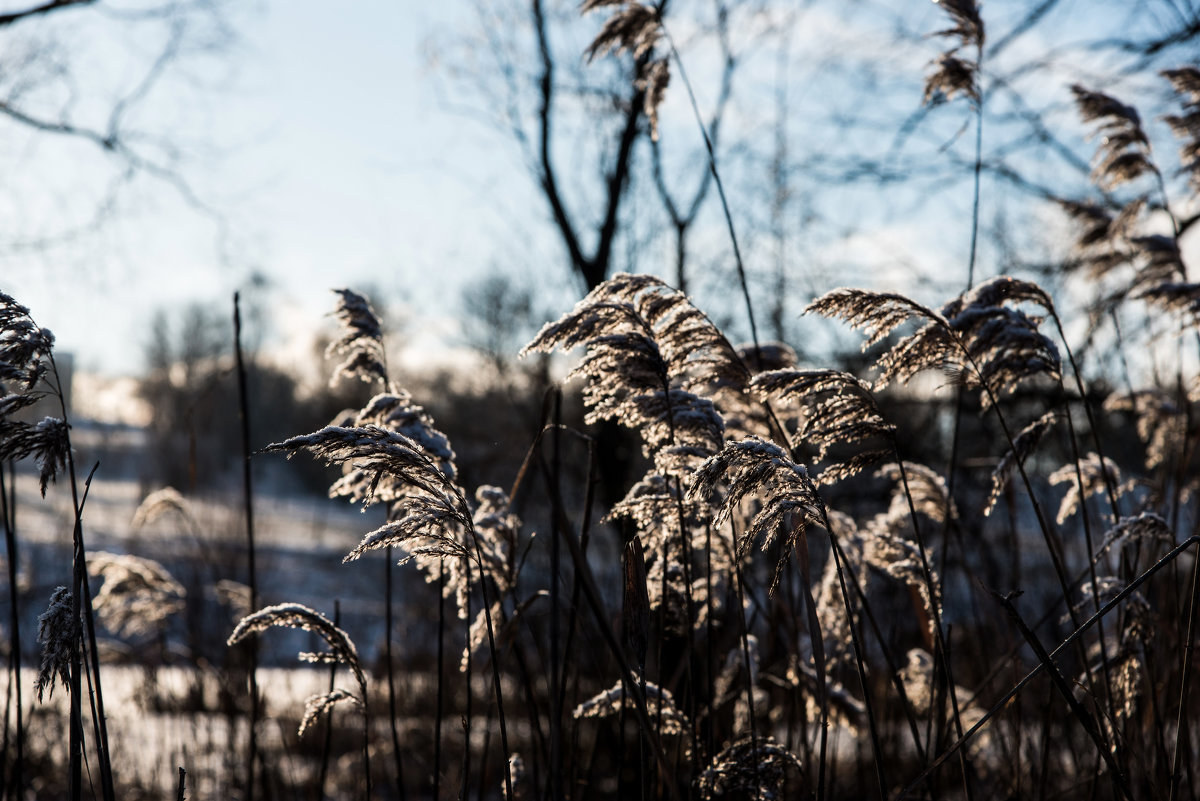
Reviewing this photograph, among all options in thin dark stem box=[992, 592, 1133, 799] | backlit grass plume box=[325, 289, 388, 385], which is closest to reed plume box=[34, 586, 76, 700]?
backlit grass plume box=[325, 289, 388, 385]

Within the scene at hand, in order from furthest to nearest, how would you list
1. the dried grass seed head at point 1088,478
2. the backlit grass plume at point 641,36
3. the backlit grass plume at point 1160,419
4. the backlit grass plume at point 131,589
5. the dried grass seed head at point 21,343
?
the backlit grass plume at point 1160,419
the backlit grass plume at point 131,589
the backlit grass plume at point 641,36
the dried grass seed head at point 1088,478
the dried grass seed head at point 21,343

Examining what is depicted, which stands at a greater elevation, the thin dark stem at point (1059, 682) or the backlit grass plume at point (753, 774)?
the thin dark stem at point (1059, 682)

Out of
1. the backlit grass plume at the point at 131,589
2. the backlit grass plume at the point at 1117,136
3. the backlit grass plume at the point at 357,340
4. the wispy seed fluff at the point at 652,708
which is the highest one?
the backlit grass plume at the point at 1117,136

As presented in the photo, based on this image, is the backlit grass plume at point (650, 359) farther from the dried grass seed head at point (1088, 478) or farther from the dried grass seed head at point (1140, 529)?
the dried grass seed head at point (1088, 478)

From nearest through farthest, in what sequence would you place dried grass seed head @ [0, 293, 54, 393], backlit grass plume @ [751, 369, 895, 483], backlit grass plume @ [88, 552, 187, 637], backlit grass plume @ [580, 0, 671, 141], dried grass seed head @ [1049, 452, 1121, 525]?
dried grass seed head @ [0, 293, 54, 393] → backlit grass plume @ [751, 369, 895, 483] → dried grass seed head @ [1049, 452, 1121, 525] → backlit grass plume @ [580, 0, 671, 141] → backlit grass plume @ [88, 552, 187, 637]

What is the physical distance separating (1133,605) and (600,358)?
1.65m

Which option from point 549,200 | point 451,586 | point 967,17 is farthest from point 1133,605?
point 549,200

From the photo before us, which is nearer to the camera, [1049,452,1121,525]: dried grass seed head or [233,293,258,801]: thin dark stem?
[233,293,258,801]: thin dark stem

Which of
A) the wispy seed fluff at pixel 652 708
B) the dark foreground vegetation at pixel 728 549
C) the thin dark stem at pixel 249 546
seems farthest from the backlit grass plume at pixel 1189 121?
the thin dark stem at pixel 249 546

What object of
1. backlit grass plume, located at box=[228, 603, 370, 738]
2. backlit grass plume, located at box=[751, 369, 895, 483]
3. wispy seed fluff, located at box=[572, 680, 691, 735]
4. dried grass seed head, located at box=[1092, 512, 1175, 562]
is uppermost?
backlit grass plume, located at box=[751, 369, 895, 483]

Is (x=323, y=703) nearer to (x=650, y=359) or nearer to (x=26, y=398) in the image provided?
(x=26, y=398)

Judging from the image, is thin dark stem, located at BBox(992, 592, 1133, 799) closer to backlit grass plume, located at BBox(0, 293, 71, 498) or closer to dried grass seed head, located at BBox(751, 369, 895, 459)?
dried grass seed head, located at BBox(751, 369, 895, 459)

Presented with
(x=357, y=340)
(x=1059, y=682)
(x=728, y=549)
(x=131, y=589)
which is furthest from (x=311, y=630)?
(x=131, y=589)

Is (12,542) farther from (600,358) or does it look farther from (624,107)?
(624,107)
